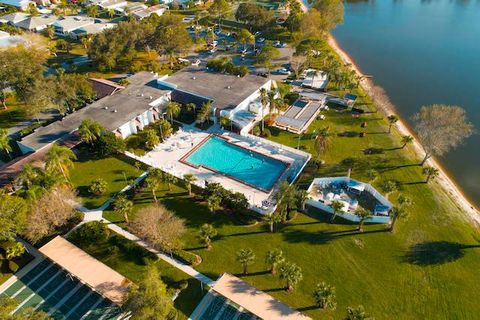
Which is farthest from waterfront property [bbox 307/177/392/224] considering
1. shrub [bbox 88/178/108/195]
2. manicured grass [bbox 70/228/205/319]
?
shrub [bbox 88/178/108/195]

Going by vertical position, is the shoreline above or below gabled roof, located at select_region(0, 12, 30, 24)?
below

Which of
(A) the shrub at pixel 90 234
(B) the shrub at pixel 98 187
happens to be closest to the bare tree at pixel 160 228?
(A) the shrub at pixel 90 234

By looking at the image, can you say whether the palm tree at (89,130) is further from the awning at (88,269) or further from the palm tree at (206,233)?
the palm tree at (206,233)

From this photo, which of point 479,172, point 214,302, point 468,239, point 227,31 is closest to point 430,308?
point 468,239

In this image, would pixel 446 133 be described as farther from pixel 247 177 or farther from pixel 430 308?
pixel 247 177

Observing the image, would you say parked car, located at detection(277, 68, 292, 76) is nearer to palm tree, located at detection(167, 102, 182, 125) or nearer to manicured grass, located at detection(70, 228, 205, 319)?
palm tree, located at detection(167, 102, 182, 125)

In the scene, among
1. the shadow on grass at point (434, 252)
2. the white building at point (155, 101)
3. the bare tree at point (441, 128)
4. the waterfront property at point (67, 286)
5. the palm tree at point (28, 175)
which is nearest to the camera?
the waterfront property at point (67, 286)
